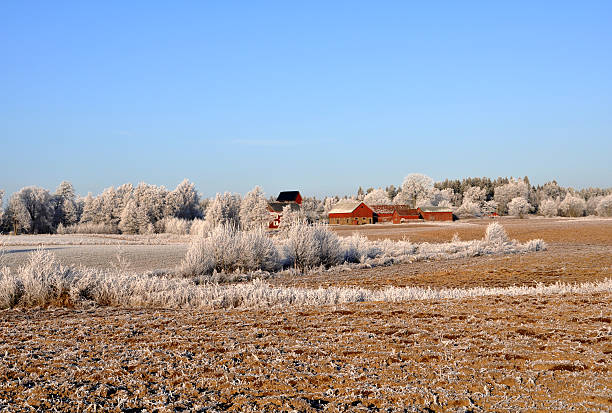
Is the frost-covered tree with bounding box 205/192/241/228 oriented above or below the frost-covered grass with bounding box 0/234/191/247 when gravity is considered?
above

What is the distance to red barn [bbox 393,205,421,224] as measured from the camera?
100625mm

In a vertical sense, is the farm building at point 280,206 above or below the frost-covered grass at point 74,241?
above

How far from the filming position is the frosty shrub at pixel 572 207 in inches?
4614

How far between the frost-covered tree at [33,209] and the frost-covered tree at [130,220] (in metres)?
11.3

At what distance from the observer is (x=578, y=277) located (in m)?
18.0

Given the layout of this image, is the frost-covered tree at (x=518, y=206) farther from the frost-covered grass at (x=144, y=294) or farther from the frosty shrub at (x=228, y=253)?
the frost-covered grass at (x=144, y=294)

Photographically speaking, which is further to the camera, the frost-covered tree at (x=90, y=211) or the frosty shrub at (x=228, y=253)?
the frost-covered tree at (x=90, y=211)

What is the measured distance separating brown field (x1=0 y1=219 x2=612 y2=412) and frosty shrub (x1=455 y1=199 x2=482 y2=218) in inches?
4383

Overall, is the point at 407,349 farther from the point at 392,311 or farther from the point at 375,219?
the point at 375,219

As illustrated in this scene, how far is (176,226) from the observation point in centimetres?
7031

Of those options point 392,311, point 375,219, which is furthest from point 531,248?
point 375,219

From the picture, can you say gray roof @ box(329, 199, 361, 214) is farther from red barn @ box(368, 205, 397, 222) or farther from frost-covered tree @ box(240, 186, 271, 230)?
frost-covered tree @ box(240, 186, 271, 230)

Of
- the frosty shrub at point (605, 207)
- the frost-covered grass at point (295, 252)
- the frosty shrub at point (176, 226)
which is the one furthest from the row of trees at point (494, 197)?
the frost-covered grass at point (295, 252)

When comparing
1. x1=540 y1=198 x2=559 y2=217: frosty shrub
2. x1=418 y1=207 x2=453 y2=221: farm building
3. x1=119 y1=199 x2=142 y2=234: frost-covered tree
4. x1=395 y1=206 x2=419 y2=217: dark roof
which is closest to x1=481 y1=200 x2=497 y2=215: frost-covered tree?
x1=540 y1=198 x2=559 y2=217: frosty shrub
